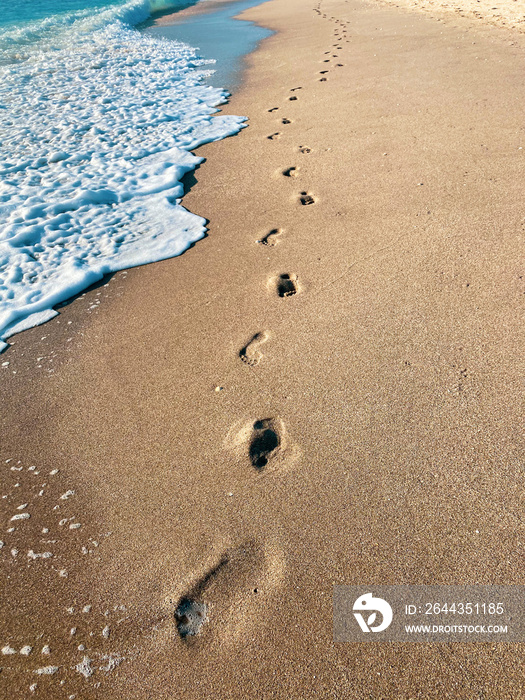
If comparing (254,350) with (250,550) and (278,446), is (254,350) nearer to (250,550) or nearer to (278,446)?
(278,446)

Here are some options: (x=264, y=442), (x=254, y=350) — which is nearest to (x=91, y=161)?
(x=254, y=350)

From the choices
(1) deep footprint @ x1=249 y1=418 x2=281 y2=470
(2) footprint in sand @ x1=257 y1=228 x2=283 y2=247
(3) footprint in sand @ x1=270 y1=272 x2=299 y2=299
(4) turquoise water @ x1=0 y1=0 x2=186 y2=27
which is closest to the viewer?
(1) deep footprint @ x1=249 y1=418 x2=281 y2=470

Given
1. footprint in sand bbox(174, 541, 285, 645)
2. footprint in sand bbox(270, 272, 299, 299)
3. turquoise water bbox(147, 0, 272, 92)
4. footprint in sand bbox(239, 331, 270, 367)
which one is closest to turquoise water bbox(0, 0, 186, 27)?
turquoise water bbox(147, 0, 272, 92)

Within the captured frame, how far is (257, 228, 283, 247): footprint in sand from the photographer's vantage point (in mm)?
3355

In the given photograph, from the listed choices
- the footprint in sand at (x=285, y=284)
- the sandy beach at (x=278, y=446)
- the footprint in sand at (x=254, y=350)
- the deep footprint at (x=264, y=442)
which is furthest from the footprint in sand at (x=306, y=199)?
the deep footprint at (x=264, y=442)

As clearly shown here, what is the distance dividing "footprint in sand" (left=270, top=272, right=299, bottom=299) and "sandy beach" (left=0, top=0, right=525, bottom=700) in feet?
0.05

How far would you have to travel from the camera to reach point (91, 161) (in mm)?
5152

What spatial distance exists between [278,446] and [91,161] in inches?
175

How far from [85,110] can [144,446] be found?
6426 millimetres

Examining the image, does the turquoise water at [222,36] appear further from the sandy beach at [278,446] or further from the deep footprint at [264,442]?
the deep footprint at [264,442]

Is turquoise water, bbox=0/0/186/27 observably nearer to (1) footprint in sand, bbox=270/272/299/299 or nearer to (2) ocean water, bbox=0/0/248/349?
(2) ocean water, bbox=0/0/248/349

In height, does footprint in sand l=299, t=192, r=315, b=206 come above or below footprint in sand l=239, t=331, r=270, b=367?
above

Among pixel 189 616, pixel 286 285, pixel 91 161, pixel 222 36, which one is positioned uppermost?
pixel 222 36

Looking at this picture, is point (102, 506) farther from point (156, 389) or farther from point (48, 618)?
point (156, 389)
